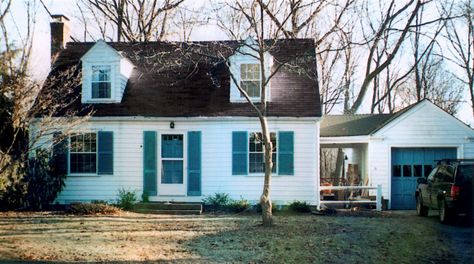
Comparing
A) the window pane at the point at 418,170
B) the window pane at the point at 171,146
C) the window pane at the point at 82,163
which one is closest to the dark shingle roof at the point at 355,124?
the window pane at the point at 418,170

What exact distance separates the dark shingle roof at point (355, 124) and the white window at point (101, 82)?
28.5ft

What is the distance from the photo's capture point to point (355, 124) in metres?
21.9

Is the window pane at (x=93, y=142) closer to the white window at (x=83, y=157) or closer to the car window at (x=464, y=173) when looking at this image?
the white window at (x=83, y=157)

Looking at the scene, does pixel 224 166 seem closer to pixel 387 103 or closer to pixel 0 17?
pixel 0 17

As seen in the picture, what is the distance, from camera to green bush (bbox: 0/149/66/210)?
17.0 metres

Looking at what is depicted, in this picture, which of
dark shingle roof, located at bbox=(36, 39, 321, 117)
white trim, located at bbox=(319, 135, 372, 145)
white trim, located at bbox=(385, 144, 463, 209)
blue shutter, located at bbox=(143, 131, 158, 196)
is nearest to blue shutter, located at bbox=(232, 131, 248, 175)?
dark shingle roof, located at bbox=(36, 39, 321, 117)

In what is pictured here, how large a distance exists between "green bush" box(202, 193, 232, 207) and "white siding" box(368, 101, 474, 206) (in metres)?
5.70

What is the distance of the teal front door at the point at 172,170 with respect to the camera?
18062mm

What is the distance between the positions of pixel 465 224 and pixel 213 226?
22.3 feet

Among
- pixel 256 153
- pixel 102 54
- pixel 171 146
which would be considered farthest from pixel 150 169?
pixel 102 54

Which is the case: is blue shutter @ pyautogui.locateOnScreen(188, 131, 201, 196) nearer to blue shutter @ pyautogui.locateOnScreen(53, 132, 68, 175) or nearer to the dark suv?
blue shutter @ pyautogui.locateOnScreen(53, 132, 68, 175)

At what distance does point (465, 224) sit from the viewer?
13.9m

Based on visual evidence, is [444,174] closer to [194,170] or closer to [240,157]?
[240,157]

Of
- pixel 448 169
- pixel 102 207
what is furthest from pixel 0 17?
pixel 448 169
